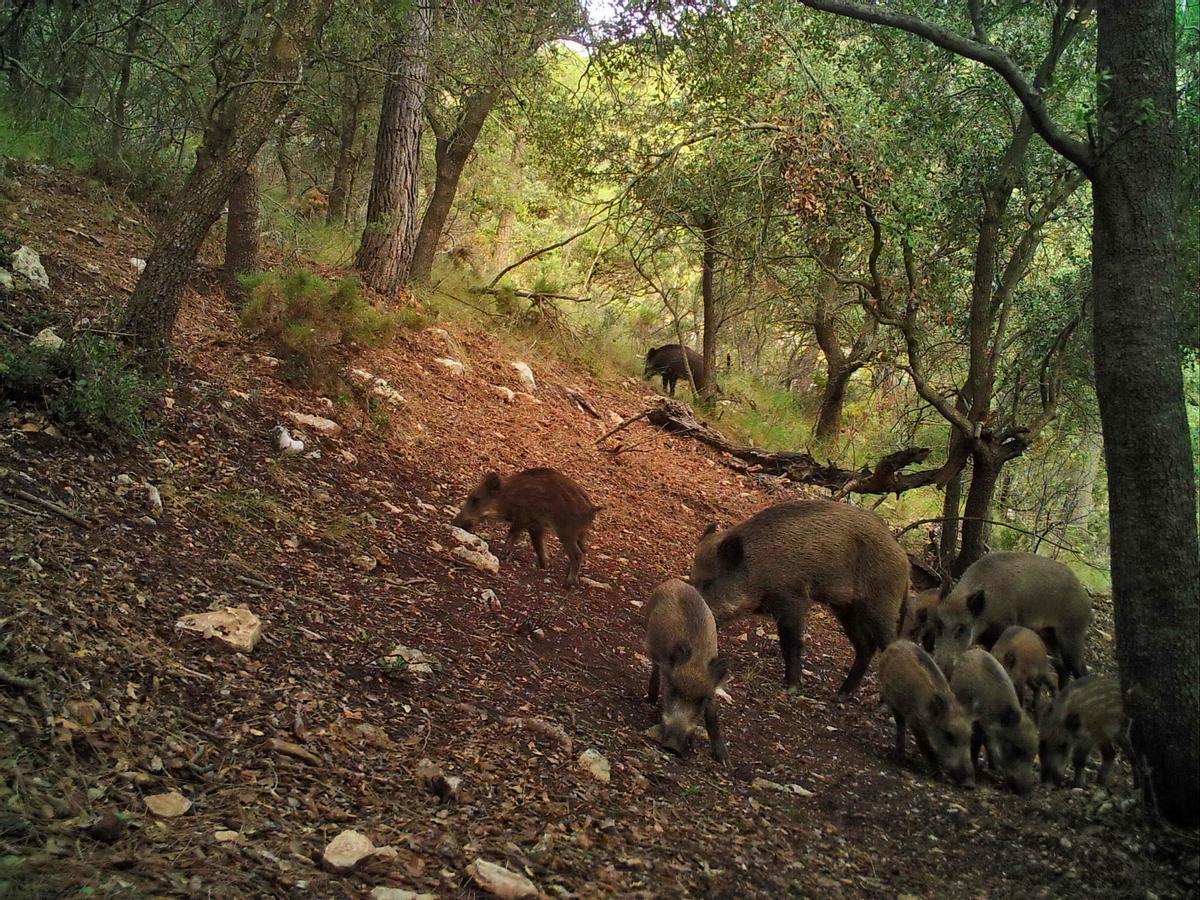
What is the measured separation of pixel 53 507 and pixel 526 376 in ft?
25.7

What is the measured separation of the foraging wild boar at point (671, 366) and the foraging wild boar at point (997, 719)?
1094 cm

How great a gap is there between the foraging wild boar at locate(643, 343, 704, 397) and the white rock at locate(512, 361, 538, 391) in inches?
174

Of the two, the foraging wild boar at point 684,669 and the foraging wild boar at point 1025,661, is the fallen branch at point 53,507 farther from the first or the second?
the foraging wild boar at point 1025,661

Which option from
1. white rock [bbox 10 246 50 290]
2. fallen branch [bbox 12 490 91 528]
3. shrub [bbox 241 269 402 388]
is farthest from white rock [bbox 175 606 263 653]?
shrub [bbox 241 269 402 388]

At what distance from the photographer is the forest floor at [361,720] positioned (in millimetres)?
3125

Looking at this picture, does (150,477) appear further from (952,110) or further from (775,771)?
(952,110)

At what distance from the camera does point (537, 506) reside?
7438 millimetres

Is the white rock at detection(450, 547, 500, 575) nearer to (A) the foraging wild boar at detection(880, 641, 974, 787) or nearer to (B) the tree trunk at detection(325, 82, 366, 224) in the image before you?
(A) the foraging wild boar at detection(880, 641, 974, 787)

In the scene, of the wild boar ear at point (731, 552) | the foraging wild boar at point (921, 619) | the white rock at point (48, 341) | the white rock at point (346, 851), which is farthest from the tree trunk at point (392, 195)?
the white rock at point (346, 851)

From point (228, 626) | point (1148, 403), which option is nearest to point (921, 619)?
point (1148, 403)

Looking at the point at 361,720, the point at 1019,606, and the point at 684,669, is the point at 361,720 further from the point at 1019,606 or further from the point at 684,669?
the point at 1019,606

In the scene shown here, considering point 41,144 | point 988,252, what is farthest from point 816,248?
point 41,144

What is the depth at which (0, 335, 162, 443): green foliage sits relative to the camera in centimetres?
525

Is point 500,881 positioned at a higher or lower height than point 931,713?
lower
